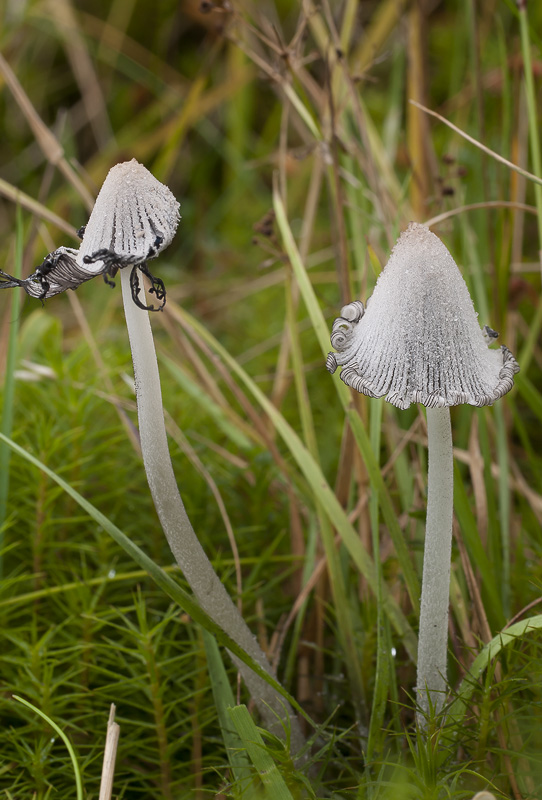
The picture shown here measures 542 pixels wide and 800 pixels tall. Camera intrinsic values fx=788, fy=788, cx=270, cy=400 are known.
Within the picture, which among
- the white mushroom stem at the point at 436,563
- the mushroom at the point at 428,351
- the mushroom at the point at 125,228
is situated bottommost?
the white mushroom stem at the point at 436,563

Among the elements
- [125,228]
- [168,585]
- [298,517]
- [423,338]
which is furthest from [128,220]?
[298,517]

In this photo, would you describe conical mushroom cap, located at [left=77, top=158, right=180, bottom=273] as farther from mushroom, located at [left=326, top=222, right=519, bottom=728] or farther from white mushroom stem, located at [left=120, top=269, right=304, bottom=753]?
mushroom, located at [left=326, top=222, right=519, bottom=728]

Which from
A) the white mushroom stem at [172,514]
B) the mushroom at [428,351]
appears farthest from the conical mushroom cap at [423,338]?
the white mushroom stem at [172,514]

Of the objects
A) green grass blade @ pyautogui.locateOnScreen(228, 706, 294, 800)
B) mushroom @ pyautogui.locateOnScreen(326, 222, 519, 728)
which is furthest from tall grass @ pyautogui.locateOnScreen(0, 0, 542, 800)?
mushroom @ pyautogui.locateOnScreen(326, 222, 519, 728)

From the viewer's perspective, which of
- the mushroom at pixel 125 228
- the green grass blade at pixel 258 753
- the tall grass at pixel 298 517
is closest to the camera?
the mushroom at pixel 125 228

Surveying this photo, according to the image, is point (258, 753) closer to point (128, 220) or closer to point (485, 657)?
point (485, 657)

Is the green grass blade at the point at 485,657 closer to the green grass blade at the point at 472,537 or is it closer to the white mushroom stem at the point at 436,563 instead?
the white mushroom stem at the point at 436,563
